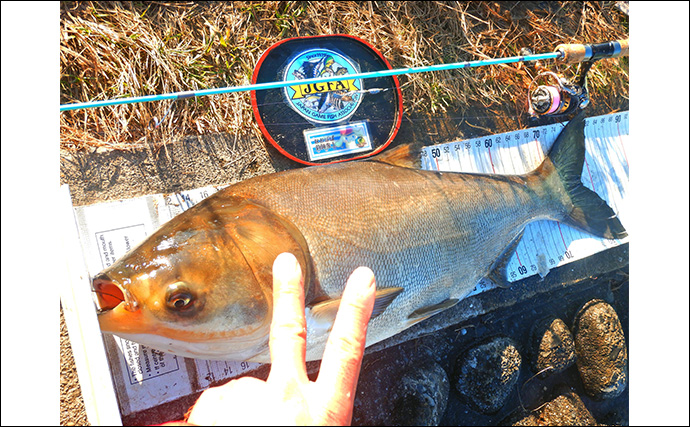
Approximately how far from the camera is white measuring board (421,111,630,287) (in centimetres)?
318

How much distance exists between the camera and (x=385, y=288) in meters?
2.14

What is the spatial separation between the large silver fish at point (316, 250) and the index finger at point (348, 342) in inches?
10.2

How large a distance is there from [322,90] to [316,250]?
139cm

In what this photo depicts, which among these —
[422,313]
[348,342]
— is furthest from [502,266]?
[348,342]

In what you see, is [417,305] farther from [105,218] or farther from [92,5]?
[92,5]

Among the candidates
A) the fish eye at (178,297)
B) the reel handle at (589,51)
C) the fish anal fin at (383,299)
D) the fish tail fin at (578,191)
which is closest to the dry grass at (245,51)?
the reel handle at (589,51)

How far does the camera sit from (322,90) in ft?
9.69

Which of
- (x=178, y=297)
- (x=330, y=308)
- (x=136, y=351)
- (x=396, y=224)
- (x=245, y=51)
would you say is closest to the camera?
(x=178, y=297)

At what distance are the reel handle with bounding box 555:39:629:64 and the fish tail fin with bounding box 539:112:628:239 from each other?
1.49 ft

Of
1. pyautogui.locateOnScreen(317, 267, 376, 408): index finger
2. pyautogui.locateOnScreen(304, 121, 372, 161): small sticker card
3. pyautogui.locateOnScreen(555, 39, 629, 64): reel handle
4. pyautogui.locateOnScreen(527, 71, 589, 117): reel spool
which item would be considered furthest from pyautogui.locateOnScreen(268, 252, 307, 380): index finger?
pyautogui.locateOnScreen(555, 39, 629, 64): reel handle

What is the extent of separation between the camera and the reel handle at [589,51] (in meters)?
3.14

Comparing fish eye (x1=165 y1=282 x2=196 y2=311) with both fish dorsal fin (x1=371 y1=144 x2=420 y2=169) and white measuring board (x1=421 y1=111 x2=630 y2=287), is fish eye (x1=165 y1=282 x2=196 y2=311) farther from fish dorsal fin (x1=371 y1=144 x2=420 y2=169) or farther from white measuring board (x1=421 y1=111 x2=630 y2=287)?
white measuring board (x1=421 y1=111 x2=630 y2=287)

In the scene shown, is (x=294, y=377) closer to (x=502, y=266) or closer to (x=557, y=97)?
(x=502, y=266)

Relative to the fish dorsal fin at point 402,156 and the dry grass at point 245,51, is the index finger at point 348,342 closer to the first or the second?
the fish dorsal fin at point 402,156
